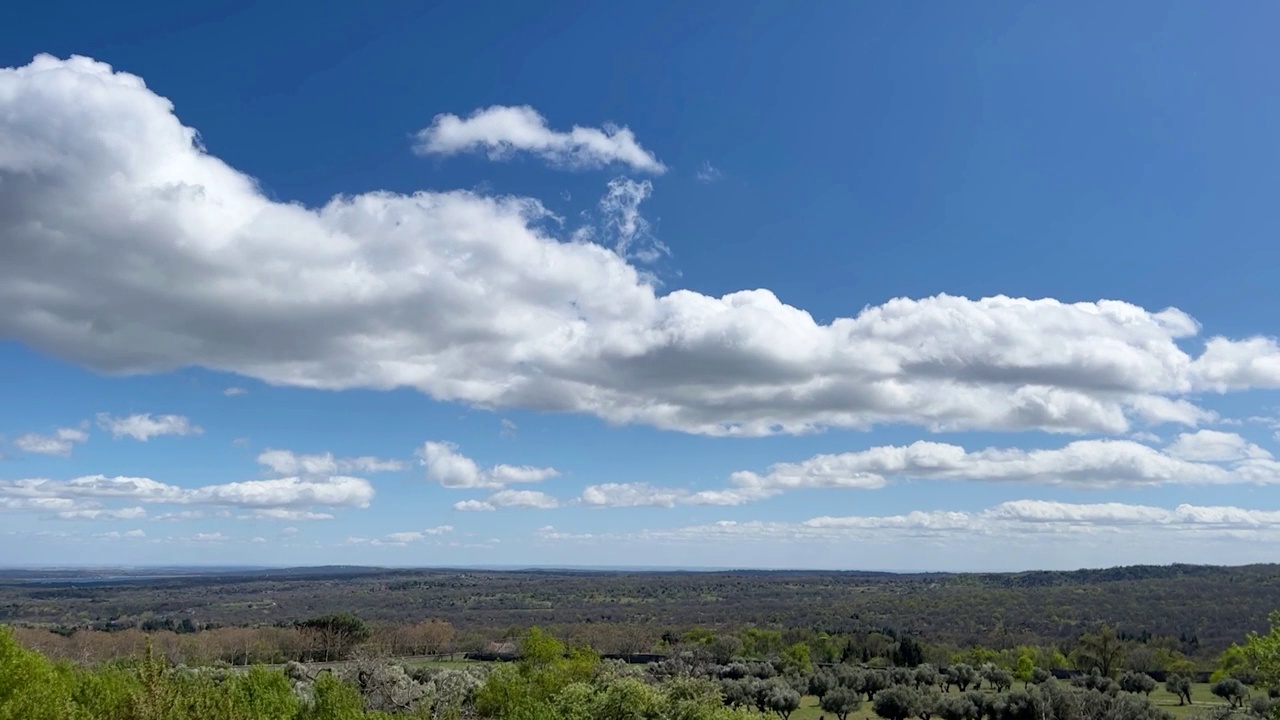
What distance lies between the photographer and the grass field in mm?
62281

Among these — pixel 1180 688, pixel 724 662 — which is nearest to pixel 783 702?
pixel 1180 688

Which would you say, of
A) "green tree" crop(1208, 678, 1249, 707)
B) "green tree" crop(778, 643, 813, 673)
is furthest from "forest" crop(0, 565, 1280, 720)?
"green tree" crop(778, 643, 813, 673)

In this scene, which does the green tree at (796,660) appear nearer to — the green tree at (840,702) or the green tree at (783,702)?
the green tree at (840,702)

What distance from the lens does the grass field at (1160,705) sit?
62.3m

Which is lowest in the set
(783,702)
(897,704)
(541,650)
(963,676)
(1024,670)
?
(1024,670)

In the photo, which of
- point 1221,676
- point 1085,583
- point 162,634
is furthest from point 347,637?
point 1085,583

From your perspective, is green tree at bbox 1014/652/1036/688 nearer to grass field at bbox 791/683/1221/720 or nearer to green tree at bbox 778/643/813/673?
grass field at bbox 791/683/1221/720

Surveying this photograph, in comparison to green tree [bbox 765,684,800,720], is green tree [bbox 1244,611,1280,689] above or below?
above

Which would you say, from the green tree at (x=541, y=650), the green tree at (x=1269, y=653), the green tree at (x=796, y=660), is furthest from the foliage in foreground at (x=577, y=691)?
the green tree at (x=796, y=660)

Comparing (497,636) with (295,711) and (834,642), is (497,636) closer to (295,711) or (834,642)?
(834,642)

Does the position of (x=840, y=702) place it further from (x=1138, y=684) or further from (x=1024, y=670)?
(x=1024, y=670)

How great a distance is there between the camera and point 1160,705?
66.7 m

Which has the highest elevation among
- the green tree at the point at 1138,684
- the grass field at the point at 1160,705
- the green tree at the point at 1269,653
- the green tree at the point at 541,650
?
the green tree at the point at 1269,653

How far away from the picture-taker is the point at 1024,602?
150250 mm
